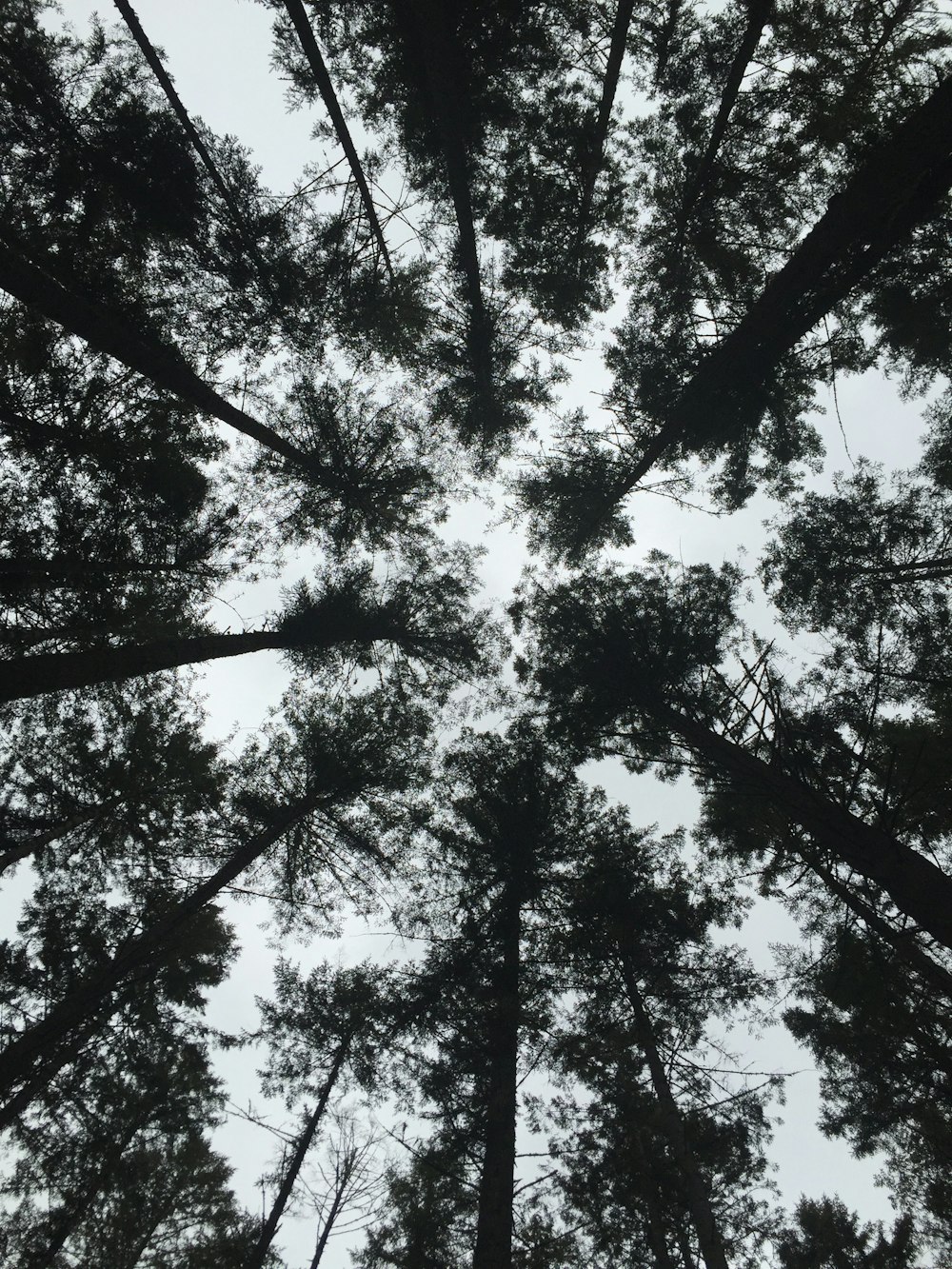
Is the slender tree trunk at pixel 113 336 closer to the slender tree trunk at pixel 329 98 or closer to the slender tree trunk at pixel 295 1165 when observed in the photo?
A: the slender tree trunk at pixel 329 98

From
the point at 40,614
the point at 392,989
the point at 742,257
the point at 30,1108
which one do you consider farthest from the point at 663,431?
the point at 30,1108

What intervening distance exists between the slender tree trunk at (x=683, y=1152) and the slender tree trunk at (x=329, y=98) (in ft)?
33.3

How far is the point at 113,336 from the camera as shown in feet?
21.7

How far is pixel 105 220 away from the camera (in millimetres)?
6848

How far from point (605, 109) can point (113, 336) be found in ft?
21.7

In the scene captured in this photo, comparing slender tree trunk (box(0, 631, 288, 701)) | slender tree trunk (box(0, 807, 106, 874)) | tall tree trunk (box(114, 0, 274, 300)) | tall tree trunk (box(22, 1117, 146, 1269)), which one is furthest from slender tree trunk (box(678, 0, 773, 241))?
tall tree trunk (box(22, 1117, 146, 1269))

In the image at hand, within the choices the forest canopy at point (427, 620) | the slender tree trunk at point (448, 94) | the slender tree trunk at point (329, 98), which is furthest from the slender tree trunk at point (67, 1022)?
the slender tree trunk at point (448, 94)

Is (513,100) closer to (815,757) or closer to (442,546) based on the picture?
(442,546)

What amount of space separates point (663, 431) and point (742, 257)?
243 cm

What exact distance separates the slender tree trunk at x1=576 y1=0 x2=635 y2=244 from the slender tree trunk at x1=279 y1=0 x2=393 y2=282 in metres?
3.02

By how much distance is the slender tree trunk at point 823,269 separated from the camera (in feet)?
16.8

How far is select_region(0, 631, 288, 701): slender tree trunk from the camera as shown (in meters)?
5.07

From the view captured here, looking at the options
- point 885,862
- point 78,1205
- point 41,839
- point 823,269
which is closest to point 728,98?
point 823,269

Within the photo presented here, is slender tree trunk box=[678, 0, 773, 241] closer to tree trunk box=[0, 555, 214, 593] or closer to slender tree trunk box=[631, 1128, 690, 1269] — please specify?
tree trunk box=[0, 555, 214, 593]
